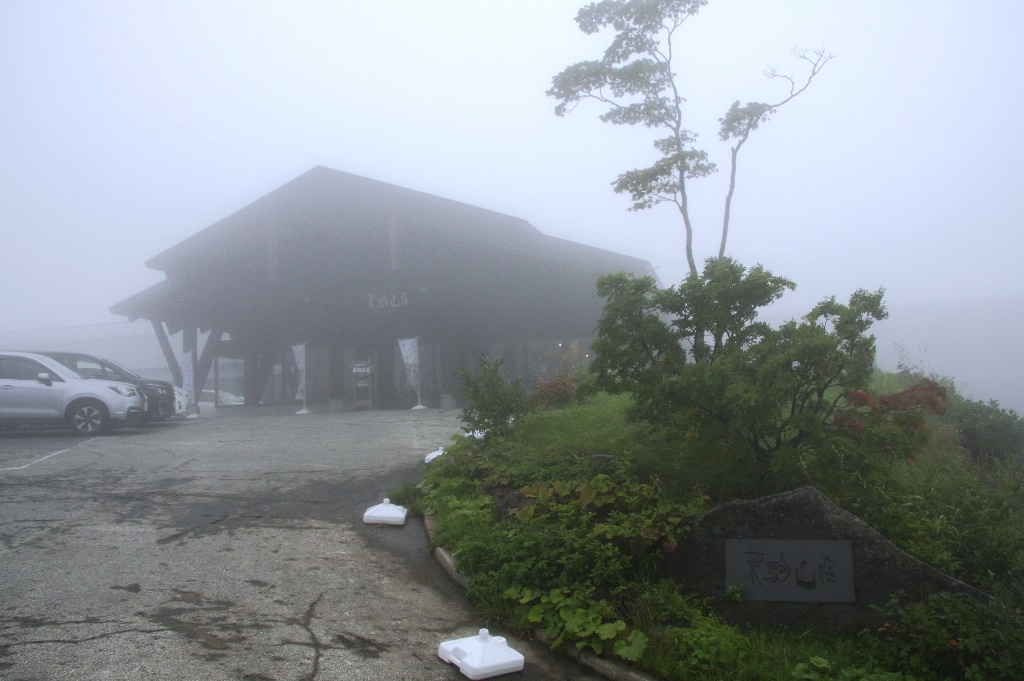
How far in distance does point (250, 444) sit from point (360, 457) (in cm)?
282

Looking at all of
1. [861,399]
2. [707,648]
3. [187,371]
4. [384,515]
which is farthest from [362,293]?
[707,648]

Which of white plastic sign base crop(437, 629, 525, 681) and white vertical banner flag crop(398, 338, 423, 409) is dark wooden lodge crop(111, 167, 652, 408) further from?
white plastic sign base crop(437, 629, 525, 681)

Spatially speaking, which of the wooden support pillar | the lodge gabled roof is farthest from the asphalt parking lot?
the wooden support pillar

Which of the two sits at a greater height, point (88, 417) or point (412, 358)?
point (412, 358)

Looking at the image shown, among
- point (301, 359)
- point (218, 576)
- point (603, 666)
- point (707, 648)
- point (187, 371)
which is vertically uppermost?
point (301, 359)

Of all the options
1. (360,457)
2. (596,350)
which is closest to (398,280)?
(360,457)

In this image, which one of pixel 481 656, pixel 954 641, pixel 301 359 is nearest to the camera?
pixel 954 641

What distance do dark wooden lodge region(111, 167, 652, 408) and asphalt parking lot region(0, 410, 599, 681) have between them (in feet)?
37.1

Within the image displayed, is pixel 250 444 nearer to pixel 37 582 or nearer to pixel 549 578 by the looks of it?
pixel 37 582

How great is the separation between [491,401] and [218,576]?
4484 millimetres

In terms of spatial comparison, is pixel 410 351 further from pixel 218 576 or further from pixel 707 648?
pixel 707 648

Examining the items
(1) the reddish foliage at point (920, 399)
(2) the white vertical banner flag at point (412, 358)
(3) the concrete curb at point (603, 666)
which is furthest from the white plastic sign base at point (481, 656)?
(2) the white vertical banner flag at point (412, 358)

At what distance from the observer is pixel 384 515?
7.90 m

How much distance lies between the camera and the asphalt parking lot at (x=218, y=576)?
4.45 m
